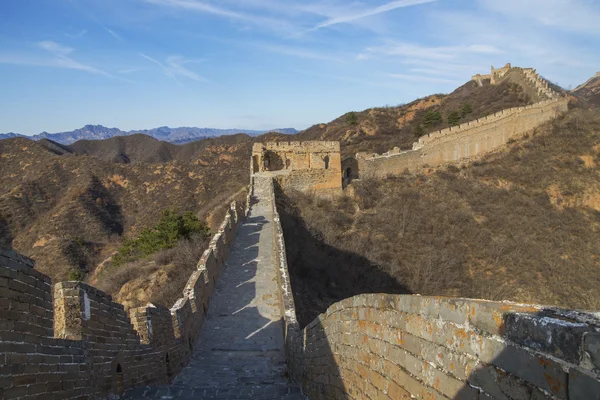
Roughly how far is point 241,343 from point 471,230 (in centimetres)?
1924

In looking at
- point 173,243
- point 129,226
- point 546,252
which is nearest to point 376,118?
point 129,226

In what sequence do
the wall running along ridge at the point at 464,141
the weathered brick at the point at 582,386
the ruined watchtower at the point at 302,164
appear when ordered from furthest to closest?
the wall running along ridge at the point at 464,141 → the ruined watchtower at the point at 302,164 → the weathered brick at the point at 582,386

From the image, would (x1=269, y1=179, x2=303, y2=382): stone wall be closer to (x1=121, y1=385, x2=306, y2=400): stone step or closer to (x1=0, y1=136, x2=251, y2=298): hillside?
(x1=121, y1=385, x2=306, y2=400): stone step

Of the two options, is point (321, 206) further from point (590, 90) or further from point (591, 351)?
point (590, 90)

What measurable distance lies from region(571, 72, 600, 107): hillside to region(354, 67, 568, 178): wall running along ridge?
1338 inches

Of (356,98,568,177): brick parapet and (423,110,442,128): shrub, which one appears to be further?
(423,110,442,128): shrub

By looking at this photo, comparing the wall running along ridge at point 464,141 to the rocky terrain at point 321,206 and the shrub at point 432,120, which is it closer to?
the rocky terrain at point 321,206

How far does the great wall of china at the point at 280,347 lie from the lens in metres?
2.04

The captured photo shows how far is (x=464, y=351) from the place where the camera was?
2.52 m

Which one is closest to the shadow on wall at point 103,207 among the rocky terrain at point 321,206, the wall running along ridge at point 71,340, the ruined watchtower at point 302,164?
the rocky terrain at point 321,206

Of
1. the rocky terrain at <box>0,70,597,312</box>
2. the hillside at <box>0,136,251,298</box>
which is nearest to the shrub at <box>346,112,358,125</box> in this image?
the rocky terrain at <box>0,70,597,312</box>

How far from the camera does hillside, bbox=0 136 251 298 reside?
33812 millimetres

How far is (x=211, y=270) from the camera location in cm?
1198

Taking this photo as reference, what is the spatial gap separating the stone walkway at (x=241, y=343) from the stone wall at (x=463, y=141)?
17.0m
